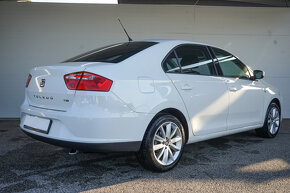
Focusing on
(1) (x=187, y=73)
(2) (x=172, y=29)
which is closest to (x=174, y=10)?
(2) (x=172, y=29)

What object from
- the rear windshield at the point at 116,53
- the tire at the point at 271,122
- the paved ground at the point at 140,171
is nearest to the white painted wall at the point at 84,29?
the tire at the point at 271,122

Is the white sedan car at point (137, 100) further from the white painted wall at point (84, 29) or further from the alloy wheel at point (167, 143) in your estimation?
the white painted wall at point (84, 29)

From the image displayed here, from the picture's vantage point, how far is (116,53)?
3523mm

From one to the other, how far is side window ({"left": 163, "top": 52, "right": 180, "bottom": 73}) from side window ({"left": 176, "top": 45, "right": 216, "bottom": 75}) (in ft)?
0.29

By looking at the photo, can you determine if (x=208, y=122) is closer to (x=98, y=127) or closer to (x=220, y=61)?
(x=220, y=61)

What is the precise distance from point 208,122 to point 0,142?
334 centimetres

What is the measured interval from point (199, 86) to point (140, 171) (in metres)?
1.26

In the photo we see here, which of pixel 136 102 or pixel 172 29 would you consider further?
pixel 172 29

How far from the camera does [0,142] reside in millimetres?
4969

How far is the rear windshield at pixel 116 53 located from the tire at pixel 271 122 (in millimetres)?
→ 2814

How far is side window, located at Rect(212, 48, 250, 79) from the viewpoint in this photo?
4391 millimetres

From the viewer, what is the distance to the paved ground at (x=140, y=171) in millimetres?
3072

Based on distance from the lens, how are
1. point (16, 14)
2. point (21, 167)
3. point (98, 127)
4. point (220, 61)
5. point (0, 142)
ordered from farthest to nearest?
point (16, 14) → point (0, 142) → point (220, 61) → point (21, 167) → point (98, 127)

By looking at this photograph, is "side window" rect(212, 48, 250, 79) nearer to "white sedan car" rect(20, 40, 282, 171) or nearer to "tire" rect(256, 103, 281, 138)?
"white sedan car" rect(20, 40, 282, 171)
